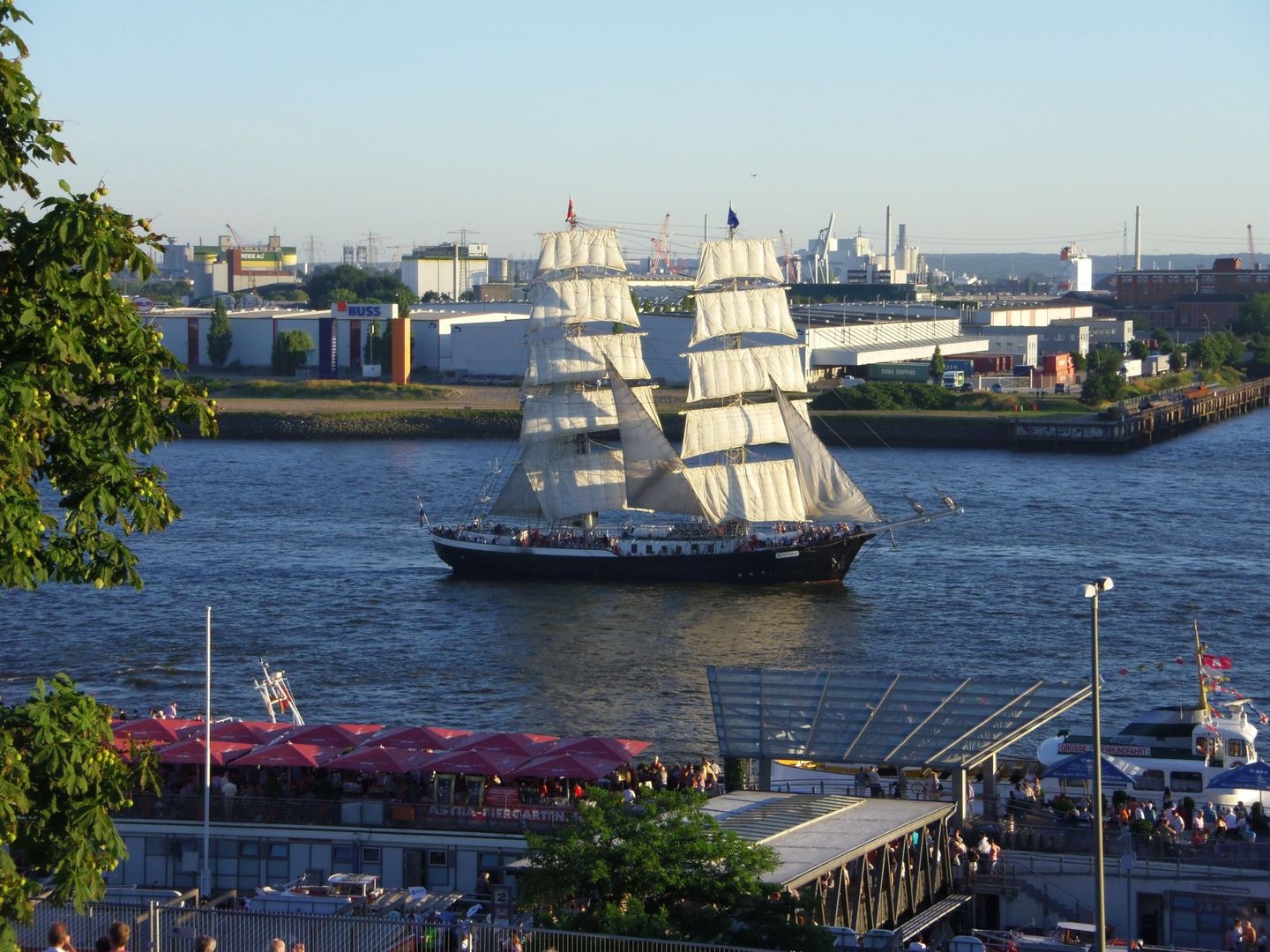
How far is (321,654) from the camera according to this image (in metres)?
35.6

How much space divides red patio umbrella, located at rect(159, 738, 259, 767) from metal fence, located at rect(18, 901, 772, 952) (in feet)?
27.7

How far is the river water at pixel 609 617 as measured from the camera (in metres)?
32.2

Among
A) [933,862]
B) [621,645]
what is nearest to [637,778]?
[933,862]

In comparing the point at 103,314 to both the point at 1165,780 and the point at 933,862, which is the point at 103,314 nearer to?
the point at 933,862

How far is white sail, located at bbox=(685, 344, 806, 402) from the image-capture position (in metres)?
51.4

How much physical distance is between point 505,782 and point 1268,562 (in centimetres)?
3138

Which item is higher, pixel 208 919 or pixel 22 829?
pixel 22 829

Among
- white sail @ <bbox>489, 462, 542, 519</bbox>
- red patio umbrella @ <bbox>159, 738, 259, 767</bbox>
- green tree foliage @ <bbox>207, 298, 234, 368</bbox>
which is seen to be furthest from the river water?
green tree foliage @ <bbox>207, 298, 234, 368</bbox>

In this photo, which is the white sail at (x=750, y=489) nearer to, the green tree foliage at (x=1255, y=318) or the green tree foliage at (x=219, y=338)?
the green tree foliage at (x=219, y=338)

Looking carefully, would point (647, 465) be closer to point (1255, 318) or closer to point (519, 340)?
→ point (519, 340)

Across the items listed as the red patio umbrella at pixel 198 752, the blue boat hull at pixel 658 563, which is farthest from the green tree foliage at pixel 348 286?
the red patio umbrella at pixel 198 752

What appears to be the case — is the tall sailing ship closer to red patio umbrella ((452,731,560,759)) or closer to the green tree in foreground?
red patio umbrella ((452,731,560,759))

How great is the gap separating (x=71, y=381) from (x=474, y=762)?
13077mm

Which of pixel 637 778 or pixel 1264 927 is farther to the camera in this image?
pixel 637 778
